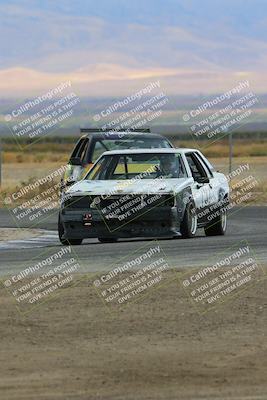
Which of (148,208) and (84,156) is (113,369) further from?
(84,156)

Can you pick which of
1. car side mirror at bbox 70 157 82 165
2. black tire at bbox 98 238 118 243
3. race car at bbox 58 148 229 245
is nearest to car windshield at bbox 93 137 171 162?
car side mirror at bbox 70 157 82 165

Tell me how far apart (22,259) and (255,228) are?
320 inches

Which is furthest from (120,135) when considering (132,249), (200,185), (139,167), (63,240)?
(132,249)

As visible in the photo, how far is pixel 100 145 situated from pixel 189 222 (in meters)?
5.45

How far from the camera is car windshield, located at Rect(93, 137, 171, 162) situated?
26.5 meters

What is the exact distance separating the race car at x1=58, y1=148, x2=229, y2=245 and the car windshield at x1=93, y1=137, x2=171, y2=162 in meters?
3.35

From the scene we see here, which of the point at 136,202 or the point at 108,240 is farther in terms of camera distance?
the point at 108,240

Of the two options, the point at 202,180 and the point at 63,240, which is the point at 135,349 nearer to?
the point at 63,240

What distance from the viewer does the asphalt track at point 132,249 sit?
710 inches

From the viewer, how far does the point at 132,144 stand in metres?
26.6

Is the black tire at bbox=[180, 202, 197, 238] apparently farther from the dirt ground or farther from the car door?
the dirt ground

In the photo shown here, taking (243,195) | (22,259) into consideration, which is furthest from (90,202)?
(243,195)

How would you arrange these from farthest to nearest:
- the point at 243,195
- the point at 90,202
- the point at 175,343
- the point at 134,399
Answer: the point at 243,195 → the point at 90,202 → the point at 175,343 → the point at 134,399

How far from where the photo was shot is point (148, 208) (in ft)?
71.4
